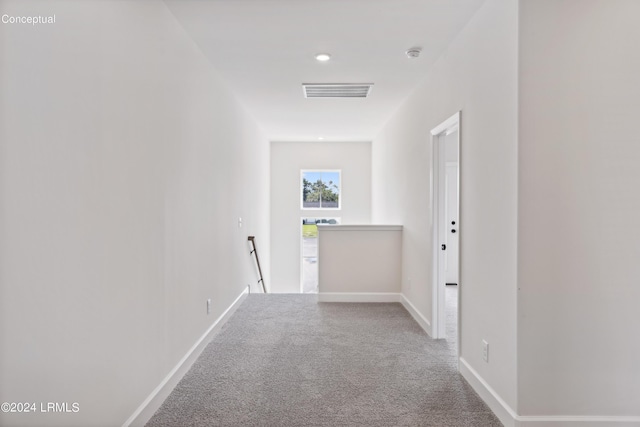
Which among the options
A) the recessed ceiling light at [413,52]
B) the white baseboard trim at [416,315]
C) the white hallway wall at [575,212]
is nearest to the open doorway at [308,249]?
the white baseboard trim at [416,315]

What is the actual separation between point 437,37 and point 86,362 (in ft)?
10.0

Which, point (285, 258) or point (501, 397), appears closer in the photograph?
point (501, 397)

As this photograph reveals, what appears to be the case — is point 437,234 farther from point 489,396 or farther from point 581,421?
point 581,421

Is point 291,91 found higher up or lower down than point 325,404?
higher up

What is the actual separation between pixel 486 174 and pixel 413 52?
4.58 ft

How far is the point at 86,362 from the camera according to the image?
5.31ft

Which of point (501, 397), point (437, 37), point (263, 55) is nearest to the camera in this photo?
point (501, 397)

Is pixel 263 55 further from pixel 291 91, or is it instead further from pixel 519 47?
pixel 519 47

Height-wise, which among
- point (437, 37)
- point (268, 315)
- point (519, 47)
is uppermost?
point (437, 37)

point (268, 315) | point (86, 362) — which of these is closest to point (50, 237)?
point (86, 362)

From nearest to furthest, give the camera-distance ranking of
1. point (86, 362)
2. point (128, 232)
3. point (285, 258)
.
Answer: point (86, 362) < point (128, 232) < point (285, 258)

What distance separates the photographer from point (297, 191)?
27.0 ft

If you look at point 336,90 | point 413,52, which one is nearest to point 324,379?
point 413,52

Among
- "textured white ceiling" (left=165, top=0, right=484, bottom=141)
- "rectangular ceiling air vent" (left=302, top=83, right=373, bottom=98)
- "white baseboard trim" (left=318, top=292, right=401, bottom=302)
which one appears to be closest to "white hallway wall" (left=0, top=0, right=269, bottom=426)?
"textured white ceiling" (left=165, top=0, right=484, bottom=141)
